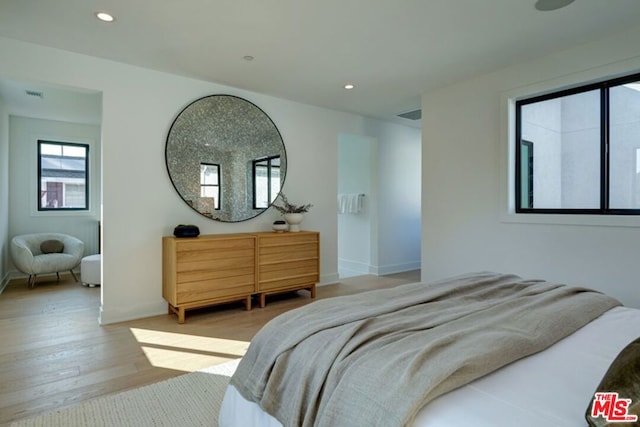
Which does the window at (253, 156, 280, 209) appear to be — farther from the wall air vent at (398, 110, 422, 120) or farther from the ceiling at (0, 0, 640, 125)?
the wall air vent at (398, 110, 422, 120)

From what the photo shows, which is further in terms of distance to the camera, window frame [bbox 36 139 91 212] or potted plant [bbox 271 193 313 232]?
window frame [bbox 36 139 91 212]

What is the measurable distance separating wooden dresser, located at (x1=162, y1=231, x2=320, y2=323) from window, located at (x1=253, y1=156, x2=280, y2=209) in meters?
0.59

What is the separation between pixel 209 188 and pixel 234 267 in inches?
38.6

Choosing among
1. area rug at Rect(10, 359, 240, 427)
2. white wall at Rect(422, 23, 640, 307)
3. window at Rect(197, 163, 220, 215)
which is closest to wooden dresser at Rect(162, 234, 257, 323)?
window at Rect(197, 163, 220, 215)

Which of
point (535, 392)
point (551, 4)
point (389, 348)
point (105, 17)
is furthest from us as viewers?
point (105, 17)

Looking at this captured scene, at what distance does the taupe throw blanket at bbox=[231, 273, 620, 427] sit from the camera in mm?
944

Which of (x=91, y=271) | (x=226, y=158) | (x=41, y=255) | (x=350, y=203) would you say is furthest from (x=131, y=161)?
(x=350, y=203)

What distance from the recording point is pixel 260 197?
4.32 meters

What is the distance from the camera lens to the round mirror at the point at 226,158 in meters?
3.75

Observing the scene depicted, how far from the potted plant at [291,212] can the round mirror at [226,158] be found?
0.41 ft

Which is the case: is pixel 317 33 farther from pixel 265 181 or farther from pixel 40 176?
pixel 40 176

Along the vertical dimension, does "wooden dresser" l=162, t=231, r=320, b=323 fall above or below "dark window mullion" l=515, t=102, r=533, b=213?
below

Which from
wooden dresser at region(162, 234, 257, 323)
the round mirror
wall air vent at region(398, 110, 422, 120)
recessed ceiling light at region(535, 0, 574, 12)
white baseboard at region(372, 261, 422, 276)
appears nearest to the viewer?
recessed ceiling light at region(535, 0, 574, 12)

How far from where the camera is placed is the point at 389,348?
3.70 feet
